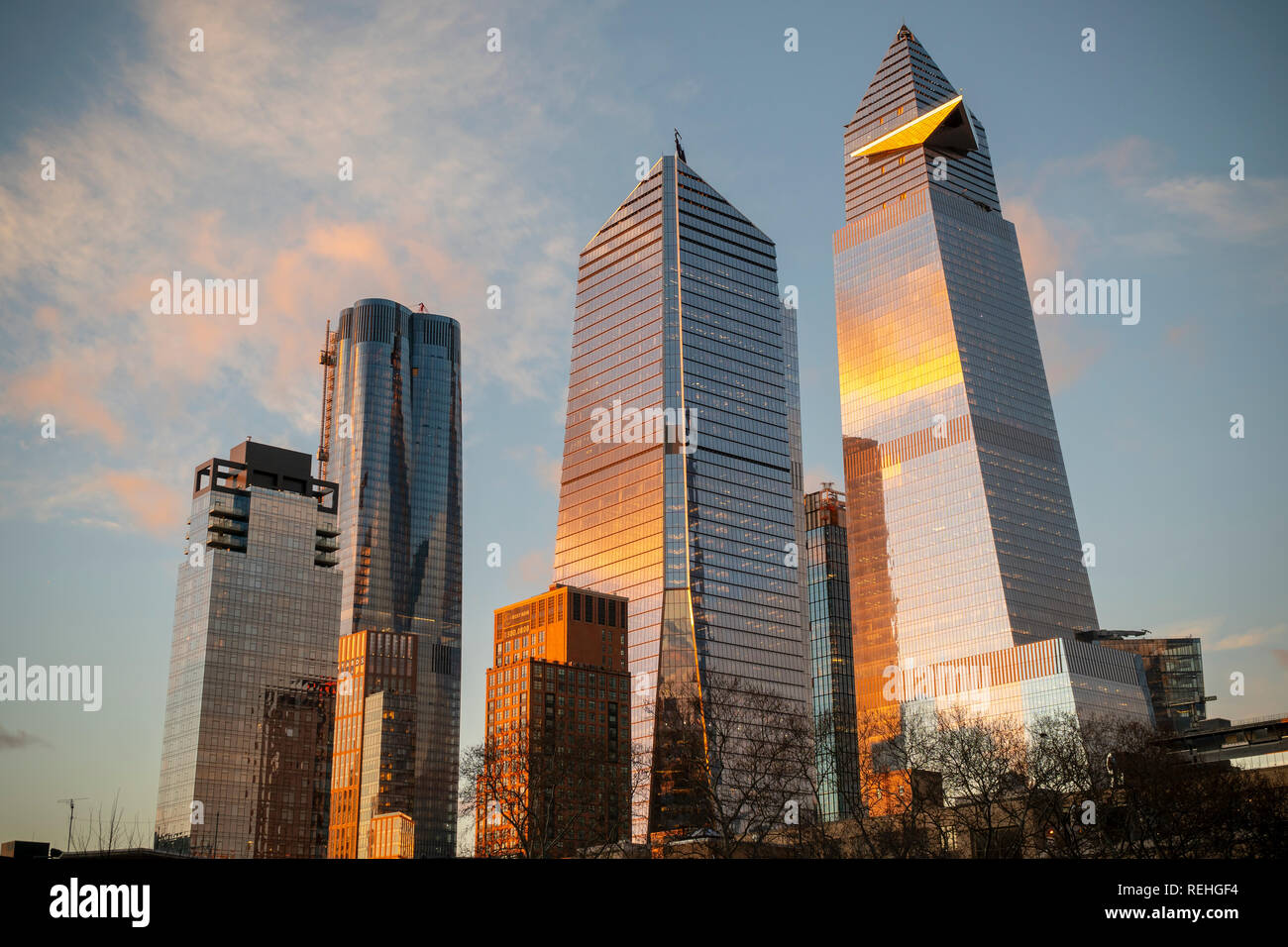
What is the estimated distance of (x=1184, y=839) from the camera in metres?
77.8

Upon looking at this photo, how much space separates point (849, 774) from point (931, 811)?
41.1ft
